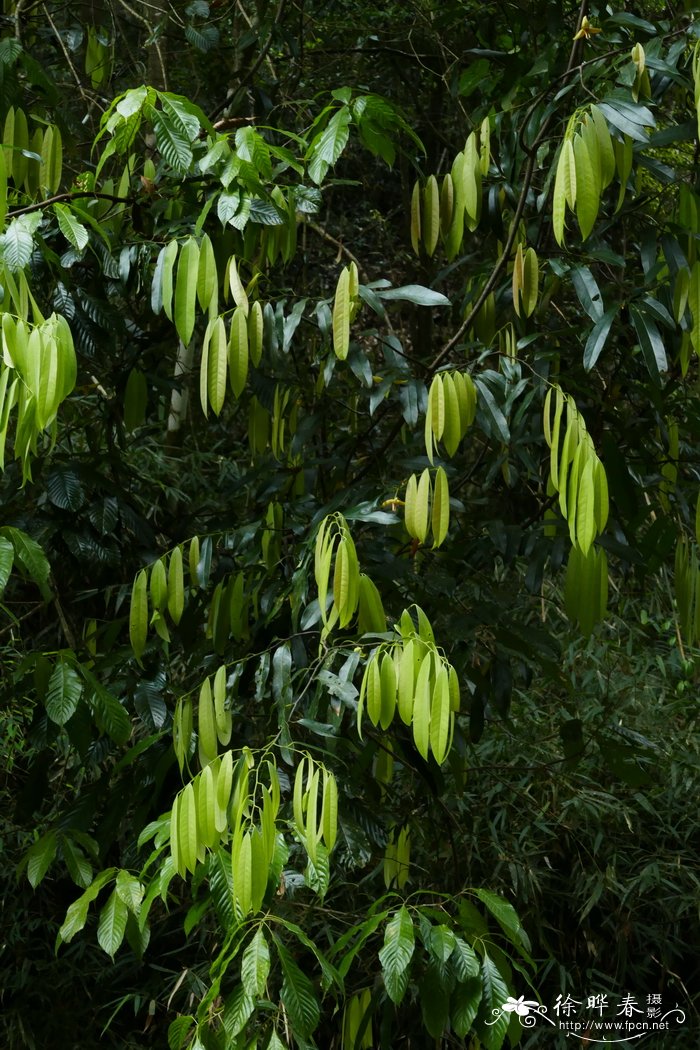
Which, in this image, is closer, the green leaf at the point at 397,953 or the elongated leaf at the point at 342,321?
the green leaf at the point at 397,953

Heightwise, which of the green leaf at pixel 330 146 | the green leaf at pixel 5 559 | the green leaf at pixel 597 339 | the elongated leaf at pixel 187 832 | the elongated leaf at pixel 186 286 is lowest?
the elongated leaf at pixel 187 832

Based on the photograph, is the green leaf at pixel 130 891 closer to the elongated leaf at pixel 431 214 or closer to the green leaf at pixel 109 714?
the green leaf at pixel 109 714

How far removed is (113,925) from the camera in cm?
128

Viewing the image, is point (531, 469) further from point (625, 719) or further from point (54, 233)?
point (625, 719)

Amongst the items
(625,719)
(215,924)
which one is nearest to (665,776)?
(625,719)

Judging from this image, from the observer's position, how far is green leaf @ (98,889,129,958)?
1266 millimetres

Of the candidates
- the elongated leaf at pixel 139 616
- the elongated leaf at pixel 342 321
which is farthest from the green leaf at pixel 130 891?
the elongated leaf at pixel 342 321

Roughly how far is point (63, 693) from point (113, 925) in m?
0.28

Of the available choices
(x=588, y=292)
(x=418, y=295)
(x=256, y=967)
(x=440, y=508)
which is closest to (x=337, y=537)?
(x=440, y=508)

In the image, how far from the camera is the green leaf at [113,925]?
4.15ft

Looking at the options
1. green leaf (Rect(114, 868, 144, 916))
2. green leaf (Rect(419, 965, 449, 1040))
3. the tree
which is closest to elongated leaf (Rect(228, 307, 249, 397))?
the tree

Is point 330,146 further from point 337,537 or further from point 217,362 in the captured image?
point 337,537

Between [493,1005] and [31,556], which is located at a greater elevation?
[31,556]

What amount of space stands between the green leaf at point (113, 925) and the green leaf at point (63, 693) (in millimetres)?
221
